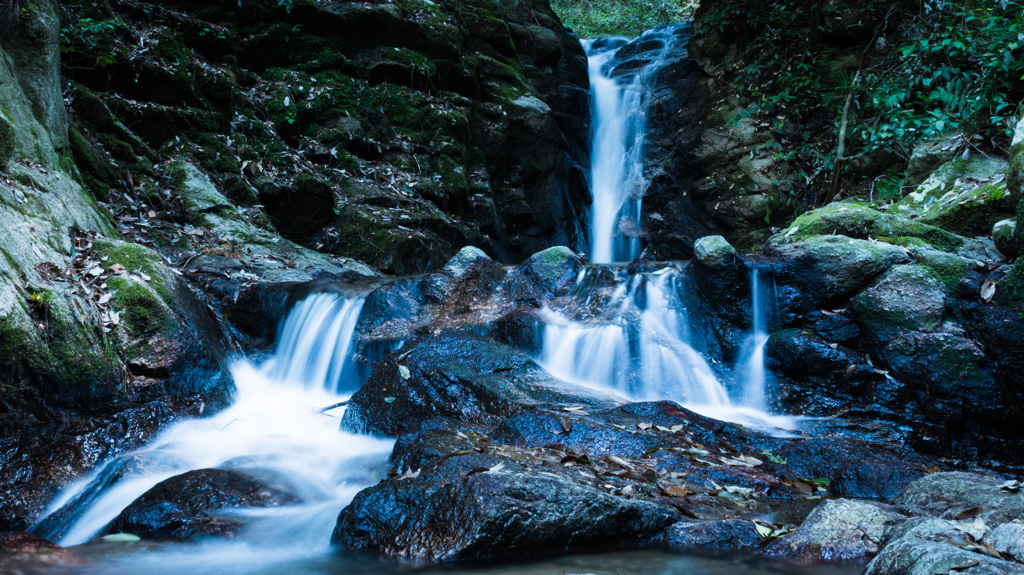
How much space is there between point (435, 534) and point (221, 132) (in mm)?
8918

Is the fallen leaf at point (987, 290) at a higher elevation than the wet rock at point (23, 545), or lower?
higher

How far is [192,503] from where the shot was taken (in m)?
3.59

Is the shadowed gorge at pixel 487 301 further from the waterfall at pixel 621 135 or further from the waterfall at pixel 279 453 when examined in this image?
the waterfall at pixel 621 135

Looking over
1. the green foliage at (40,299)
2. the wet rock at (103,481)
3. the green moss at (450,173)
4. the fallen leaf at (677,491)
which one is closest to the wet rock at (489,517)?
the fallen leaf at (677,491)

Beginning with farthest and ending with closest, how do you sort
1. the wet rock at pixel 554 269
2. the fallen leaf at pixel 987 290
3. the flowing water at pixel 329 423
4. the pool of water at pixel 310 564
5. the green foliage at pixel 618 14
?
the green foliage at pixel 618 14 → the wet rock at pixel 554 269 → the fallen leaf at pixel 987 290 → the flowing water at pixel 329 423 → the pool of water at pixel 310 564

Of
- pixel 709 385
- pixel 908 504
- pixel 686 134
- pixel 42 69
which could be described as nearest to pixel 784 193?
pixel 686 134

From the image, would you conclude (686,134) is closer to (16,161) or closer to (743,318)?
(743,318)

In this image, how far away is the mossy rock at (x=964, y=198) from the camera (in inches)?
266

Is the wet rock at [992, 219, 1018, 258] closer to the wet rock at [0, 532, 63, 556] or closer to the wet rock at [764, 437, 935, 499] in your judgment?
the wet rock at [764, 437, 935, 499]

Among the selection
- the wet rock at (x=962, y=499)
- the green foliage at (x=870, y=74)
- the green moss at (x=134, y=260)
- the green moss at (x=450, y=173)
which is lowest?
the wet rock at (x=962, y=499)

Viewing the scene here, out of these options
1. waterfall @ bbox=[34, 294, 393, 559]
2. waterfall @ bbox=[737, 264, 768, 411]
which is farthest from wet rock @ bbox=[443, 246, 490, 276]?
waterfall @ bbox=[737, 264, 768, 411]

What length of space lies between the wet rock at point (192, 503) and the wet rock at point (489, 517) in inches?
31.7

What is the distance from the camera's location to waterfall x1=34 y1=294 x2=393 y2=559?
3.64 metres

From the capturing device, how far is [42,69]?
248 inches
